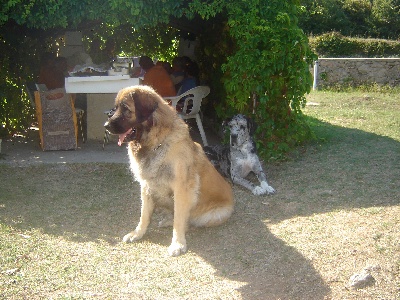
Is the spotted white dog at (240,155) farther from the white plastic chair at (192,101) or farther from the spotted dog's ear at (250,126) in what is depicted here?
the white plastic chair at (192,101)

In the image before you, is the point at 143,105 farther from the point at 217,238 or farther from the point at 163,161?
the point at 217,238

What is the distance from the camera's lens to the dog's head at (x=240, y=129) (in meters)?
7.20

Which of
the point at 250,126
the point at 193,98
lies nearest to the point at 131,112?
the point at 250,126

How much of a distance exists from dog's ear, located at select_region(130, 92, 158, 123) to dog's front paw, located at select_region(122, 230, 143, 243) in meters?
1.20

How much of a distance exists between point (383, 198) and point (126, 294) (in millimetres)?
3459

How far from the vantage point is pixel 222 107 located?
948 cm

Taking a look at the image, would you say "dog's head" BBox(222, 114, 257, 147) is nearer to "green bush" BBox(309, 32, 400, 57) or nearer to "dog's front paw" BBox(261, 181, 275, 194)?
"dog's front paw" BBox(261, 181, 275, 194)

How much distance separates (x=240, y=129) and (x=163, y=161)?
2701mm

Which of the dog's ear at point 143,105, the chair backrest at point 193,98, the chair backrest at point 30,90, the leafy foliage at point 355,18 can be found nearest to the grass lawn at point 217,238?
the dog's ear at point 143,105

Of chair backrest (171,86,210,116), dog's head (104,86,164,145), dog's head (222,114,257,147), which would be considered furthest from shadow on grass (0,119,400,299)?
chair backrest (171,86,210,116)

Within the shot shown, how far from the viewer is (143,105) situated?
4.46 m

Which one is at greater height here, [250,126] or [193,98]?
[193,98]

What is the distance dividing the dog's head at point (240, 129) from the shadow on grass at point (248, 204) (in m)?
0.67

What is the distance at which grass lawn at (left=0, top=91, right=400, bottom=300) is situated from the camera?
4035 millimetres
